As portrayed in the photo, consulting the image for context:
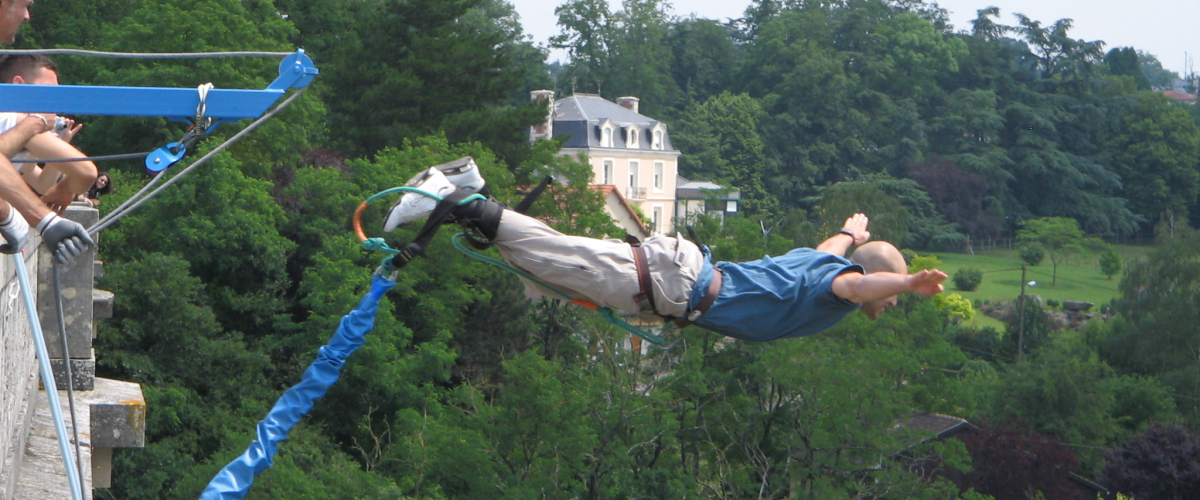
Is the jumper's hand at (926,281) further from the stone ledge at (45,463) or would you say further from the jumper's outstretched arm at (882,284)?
the stone ledge at (45,463)

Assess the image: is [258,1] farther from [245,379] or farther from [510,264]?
[510,264]

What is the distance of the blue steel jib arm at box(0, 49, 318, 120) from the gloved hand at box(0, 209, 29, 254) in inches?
19.2

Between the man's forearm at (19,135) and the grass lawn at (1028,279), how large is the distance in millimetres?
49110

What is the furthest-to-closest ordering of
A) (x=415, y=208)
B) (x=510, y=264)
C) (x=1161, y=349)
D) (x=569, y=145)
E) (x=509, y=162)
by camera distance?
1. (x=569, y=145)
2. (x=1161, y=349)
3. (x=509, y=162)
4. (x=510, y=264)
5. (x=415, y=208)

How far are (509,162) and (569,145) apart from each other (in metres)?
22.2

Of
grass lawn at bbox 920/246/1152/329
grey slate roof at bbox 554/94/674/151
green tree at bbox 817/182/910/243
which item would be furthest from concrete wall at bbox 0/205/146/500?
grass lawn at bbox 920/246/1152/329

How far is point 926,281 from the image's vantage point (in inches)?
174

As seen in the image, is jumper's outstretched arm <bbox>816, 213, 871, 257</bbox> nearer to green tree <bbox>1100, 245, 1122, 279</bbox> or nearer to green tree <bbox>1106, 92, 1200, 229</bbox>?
green tree <bbox>1100, 245, 1122, 279</bbox>

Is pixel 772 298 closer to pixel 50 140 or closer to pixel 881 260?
pixel 881 260

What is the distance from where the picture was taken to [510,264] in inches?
196

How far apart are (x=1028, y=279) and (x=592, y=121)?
24.6m

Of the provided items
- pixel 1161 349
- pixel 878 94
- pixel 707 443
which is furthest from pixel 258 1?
pixel 878 94

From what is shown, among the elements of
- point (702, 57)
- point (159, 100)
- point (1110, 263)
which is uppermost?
point (702, 57)

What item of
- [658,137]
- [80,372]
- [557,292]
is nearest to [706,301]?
[557,292]
